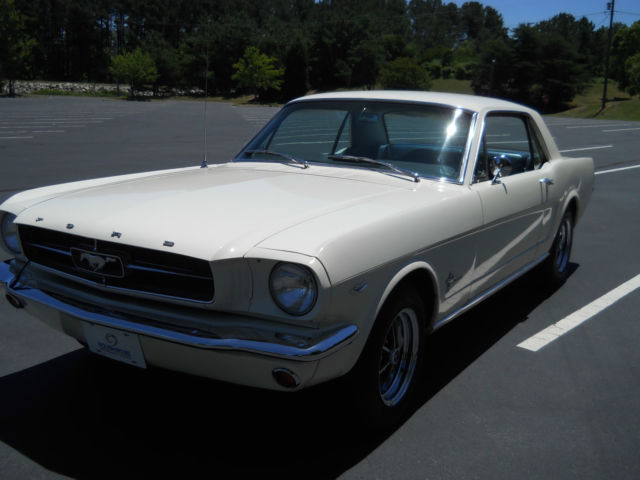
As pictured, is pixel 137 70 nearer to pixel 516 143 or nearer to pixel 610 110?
pixel 610 110

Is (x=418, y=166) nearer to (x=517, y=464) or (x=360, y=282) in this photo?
(x=360, y=282)

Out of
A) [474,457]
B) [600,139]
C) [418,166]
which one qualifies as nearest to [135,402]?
[474,457]

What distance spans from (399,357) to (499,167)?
1.43 m

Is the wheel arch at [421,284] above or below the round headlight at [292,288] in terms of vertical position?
below

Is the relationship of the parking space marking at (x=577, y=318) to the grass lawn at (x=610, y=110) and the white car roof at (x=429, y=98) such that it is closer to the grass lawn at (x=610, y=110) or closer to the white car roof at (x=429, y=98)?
the white car roof at (x=429, y=98)

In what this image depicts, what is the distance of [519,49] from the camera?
228 feet

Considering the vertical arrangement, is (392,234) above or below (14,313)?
above

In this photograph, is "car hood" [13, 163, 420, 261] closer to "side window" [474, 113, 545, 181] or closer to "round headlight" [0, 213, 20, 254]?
"round headlight" [0, 213, 20, 254]

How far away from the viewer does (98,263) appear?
2.61m

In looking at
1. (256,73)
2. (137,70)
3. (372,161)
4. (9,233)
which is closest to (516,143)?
(372,161)

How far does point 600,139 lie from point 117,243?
23.8 m

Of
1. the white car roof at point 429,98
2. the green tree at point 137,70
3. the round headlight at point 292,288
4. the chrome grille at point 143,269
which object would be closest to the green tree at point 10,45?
the green tree at point 137,70

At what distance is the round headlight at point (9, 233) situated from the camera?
310 cm

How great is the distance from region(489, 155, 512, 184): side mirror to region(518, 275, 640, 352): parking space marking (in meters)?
1.11
